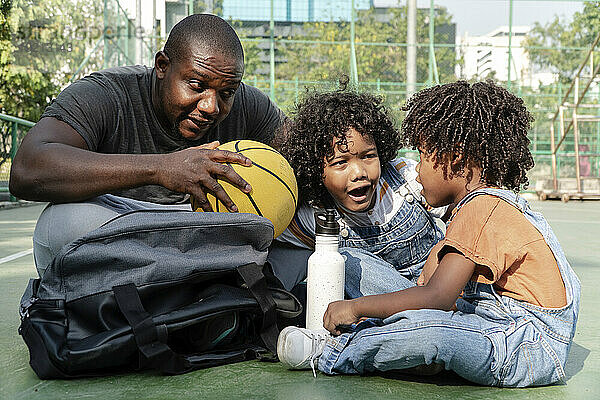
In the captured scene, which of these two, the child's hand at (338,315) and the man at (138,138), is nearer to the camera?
the child's hand at (338,315)

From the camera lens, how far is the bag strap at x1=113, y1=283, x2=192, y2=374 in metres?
1.94

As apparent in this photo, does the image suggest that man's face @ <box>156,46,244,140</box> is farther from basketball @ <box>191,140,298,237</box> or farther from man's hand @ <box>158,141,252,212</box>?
man's hand @ <box>158,141,252,212</box>

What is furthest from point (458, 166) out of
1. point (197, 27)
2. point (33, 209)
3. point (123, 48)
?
point (123, 48)

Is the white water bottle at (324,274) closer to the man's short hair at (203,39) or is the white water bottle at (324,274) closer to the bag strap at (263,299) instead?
the bag strap at (263,299)

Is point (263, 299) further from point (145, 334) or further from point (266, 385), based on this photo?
point (145, 334)

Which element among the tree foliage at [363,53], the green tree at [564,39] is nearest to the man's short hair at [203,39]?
the tree foliage at [363,53]

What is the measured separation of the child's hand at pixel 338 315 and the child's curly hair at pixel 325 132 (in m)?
0.82

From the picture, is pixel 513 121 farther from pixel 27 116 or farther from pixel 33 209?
pixel 27 116

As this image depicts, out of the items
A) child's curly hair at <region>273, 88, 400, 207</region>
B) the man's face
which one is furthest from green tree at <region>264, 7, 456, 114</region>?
the man's face

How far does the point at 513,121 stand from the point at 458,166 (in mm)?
248

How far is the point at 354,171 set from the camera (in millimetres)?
2705

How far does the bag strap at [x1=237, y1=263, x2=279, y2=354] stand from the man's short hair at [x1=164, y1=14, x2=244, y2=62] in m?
0.98

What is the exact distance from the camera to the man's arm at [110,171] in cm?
230

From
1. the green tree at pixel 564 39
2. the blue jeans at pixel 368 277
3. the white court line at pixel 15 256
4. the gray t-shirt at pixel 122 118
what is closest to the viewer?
the blue jeans at pixel 368 277
